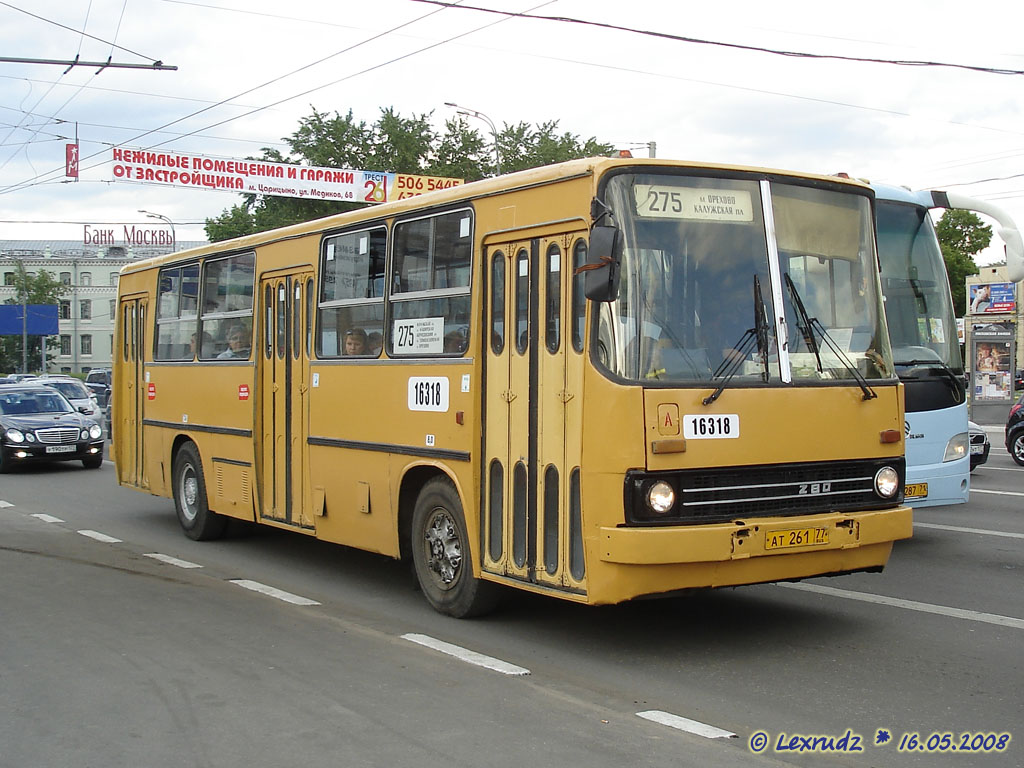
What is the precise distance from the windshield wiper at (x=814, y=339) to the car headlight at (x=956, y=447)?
400cm

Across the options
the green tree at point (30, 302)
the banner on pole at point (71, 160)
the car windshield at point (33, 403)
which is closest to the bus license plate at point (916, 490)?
the car windshield at point (33, 403)

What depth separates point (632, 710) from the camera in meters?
5.93

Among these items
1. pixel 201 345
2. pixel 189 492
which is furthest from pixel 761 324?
pixel 189 492

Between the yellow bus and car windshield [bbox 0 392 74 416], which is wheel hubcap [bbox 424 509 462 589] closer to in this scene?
the yellow bus

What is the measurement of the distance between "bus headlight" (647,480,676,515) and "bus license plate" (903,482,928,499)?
4957 millimetres

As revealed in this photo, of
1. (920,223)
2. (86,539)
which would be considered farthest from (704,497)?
(86,539)

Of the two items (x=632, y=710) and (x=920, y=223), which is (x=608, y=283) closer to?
(x=632, y=710)

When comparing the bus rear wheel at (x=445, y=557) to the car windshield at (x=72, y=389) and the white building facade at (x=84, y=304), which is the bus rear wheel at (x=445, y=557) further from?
the white building facade at (x=84, y=304)

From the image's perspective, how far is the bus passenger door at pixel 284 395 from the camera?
10.3 meters

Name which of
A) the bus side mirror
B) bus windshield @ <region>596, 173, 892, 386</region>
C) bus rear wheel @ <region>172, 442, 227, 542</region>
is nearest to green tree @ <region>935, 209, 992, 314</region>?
bus rear wheel @ <region>172, 442, 227, 542</region>

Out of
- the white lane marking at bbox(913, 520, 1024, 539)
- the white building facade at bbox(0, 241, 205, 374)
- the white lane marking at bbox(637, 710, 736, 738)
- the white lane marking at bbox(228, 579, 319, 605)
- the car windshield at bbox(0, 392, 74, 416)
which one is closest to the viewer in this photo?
the white lane marking at bbox(637, 710, 736, 738)

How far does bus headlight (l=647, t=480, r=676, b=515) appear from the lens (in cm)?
659

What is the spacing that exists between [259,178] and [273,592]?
1041 inches

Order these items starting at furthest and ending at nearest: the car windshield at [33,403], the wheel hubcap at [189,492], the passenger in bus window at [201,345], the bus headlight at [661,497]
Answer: the car windshield at [33,403]
the wheel hubcap at [189,492]
the passenger in bus window at [201,345]
the bus headlight at [661,497]
